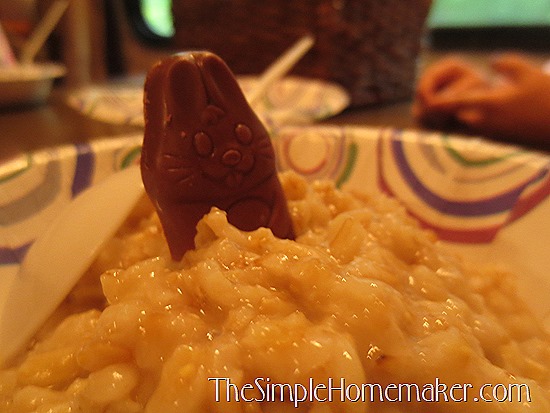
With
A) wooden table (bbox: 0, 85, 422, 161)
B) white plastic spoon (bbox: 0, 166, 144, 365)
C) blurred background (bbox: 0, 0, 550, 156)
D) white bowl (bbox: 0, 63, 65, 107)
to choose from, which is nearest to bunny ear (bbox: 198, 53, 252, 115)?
white plastic spoon (bbox: 0, 166, 144, 365)

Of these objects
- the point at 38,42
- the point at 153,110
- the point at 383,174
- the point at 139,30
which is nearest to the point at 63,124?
the point at 38,42

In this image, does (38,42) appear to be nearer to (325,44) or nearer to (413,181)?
(325,44)

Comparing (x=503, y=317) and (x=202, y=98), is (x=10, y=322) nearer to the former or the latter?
(x=202, y=98)

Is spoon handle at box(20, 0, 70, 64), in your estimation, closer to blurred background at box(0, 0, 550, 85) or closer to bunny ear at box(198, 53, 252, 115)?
blurred background at box(0, 0, 550, 85)

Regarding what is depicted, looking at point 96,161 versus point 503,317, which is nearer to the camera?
point 503,317

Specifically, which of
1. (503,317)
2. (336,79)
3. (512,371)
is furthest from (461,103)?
(512,371)

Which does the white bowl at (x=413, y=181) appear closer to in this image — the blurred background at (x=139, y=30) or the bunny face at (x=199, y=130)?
the bunny face at (x=199, y=130)
